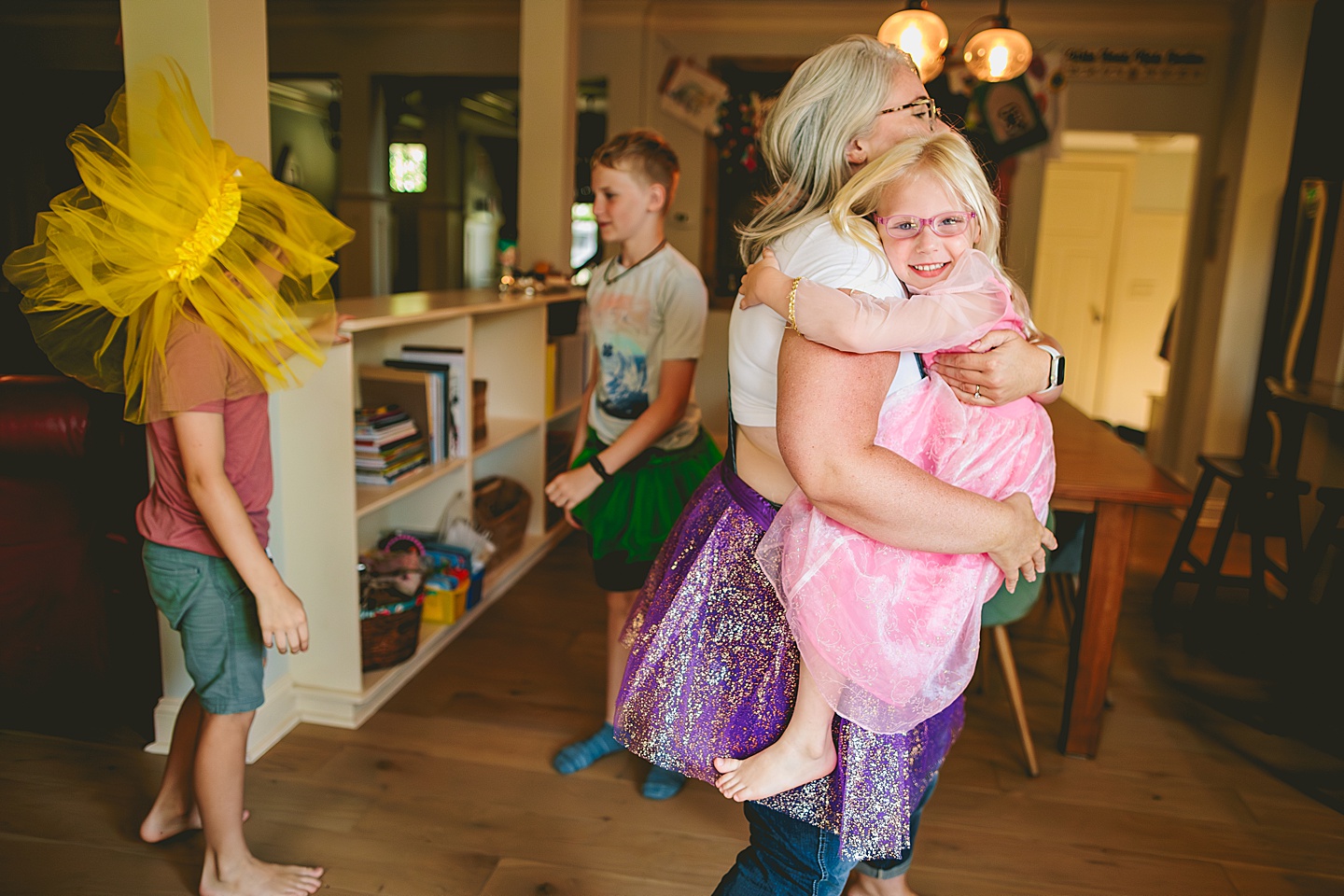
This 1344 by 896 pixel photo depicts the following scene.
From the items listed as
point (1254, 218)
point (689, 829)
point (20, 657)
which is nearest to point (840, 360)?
point (689, 829)

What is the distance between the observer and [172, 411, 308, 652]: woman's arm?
1.51 metres

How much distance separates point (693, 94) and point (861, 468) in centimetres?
502

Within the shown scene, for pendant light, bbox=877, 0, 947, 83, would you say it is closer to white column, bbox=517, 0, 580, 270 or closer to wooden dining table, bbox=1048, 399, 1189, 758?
wooden dining table, bbox=1048, 399, 1189, 758

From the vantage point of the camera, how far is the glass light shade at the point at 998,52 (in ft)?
9.98

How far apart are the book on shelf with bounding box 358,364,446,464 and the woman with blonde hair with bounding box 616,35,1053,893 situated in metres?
1.79

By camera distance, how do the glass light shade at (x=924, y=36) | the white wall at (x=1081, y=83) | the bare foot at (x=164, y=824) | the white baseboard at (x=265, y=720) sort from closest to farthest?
the bare foot at (x=164, y=824) < the white baseboard at (x=265, y=720) < the glass light shade at (x=924, y=36) < the white wall at (x=1081, y=83)

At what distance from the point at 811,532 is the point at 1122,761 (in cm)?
189

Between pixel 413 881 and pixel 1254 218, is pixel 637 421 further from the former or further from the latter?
pixel 1254 218

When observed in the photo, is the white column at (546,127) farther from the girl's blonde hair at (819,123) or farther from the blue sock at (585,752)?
the girl's blonde hair at (819,123)

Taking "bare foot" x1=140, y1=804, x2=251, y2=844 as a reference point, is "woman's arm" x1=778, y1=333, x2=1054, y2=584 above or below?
above

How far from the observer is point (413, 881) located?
6.00 ft

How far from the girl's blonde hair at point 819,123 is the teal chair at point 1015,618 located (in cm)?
124

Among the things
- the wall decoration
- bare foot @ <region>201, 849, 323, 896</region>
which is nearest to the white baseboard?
bare foot @ <region>201, 849, 323, 896</region>

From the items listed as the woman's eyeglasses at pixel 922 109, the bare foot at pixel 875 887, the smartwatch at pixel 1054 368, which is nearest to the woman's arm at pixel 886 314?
the smartwatch at pixel 1054 368
